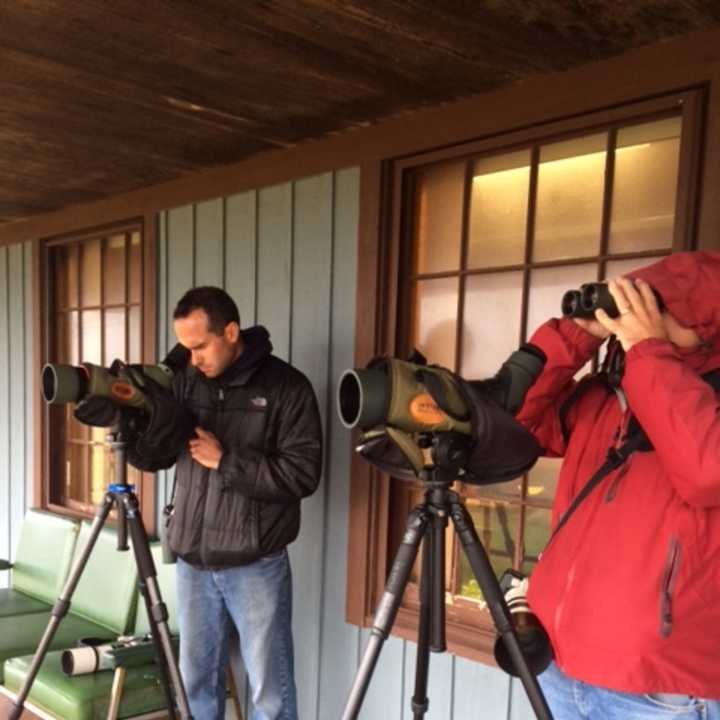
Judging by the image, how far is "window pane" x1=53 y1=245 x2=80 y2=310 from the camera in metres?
3.69

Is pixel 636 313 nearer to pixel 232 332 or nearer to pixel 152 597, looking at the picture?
pixel 232 332

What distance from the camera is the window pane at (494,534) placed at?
204 cm

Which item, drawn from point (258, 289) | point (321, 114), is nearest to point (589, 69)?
point (321, 114)

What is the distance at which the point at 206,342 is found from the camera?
2.00 m

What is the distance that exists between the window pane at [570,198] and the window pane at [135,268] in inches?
78.9

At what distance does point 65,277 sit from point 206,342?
2.11 metres

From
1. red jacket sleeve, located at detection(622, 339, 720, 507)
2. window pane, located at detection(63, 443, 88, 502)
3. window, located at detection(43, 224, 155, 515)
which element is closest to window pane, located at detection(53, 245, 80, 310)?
window, located at detection(43, 224, 155, 515)

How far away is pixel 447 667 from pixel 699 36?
5.84 ft

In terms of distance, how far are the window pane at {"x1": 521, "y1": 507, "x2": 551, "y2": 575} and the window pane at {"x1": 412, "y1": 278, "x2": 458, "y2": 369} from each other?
51cm

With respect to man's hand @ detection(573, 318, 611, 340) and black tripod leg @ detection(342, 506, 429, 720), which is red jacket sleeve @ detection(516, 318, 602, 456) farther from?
black tripod leg @ detection(342, 506, 429, 720)

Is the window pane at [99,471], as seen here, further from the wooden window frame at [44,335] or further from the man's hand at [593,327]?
the man's hand at [593,327]

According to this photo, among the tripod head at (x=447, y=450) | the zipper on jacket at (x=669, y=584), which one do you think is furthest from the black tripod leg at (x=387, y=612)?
the zipper on jacket at (x=669, y=584)

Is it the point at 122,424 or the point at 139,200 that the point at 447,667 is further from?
the point at 139,200

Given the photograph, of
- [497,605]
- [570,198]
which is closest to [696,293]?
[497,605]
